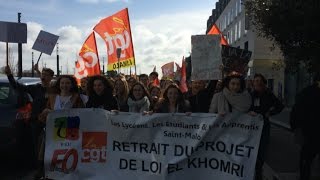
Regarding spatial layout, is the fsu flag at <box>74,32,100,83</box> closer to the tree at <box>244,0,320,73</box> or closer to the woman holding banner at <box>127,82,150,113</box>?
the tree at <box>244,0,320,73</box>

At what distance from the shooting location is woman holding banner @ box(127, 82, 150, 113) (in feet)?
25.1

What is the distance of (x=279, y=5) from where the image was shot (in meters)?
11.7

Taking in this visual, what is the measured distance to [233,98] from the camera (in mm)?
6918

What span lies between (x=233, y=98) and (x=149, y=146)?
1.28 m

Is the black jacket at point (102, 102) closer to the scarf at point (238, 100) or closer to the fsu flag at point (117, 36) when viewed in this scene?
the scarf at point (238, 100)

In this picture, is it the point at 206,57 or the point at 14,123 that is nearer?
the point at 206,57

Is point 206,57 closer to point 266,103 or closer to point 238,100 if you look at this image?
point 266,103

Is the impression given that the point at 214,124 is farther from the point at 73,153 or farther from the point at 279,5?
the point at 279,5

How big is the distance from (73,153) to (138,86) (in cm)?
158

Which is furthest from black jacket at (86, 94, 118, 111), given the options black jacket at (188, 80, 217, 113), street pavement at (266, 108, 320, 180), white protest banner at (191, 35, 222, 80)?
street pavement at (266, 108, 320, 180)

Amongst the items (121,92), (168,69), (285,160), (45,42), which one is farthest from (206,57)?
(168,69)

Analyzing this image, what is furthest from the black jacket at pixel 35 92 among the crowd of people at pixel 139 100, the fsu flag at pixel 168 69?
the fsu flag at pixel 168 69

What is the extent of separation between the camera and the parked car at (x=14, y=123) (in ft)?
28.5

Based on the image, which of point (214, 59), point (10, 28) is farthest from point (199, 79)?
point (10, 28)
